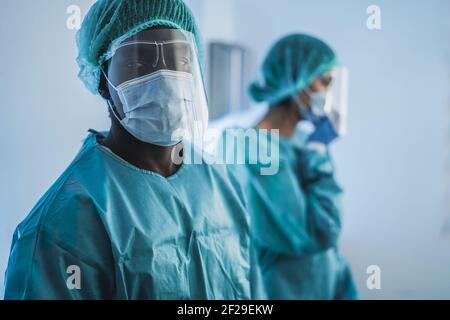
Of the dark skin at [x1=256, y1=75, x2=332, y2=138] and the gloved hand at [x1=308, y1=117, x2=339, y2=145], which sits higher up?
the dark skin at [x1=256, y1=75, x2=332, y2=138]

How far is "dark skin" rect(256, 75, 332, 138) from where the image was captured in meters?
1.55

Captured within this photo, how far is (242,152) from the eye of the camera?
132 centimetres

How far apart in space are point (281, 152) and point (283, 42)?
382mm

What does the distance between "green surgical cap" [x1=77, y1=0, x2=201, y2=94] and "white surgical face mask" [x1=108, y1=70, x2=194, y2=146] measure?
0.07 m

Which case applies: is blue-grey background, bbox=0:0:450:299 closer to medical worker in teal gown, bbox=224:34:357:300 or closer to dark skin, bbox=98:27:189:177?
medical worker in teal gown, bbox=224:34:357:300

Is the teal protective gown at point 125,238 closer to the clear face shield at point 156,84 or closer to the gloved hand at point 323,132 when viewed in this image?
the clear face shield at point 156,84

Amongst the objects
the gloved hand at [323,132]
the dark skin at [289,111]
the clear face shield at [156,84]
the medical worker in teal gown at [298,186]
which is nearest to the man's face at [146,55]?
the clear face shield at [156,84]

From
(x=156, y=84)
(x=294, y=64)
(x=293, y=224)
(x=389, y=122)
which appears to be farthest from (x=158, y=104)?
(x=389, y=122)

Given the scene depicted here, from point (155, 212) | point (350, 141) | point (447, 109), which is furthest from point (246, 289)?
point (447, 109)

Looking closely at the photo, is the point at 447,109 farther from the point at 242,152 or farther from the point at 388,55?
the point at 242,152

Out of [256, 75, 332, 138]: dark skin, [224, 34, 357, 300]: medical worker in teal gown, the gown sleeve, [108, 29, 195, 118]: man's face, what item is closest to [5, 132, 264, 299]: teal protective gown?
the gown sleeve

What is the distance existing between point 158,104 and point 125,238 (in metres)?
0.24

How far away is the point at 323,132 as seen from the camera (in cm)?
159
